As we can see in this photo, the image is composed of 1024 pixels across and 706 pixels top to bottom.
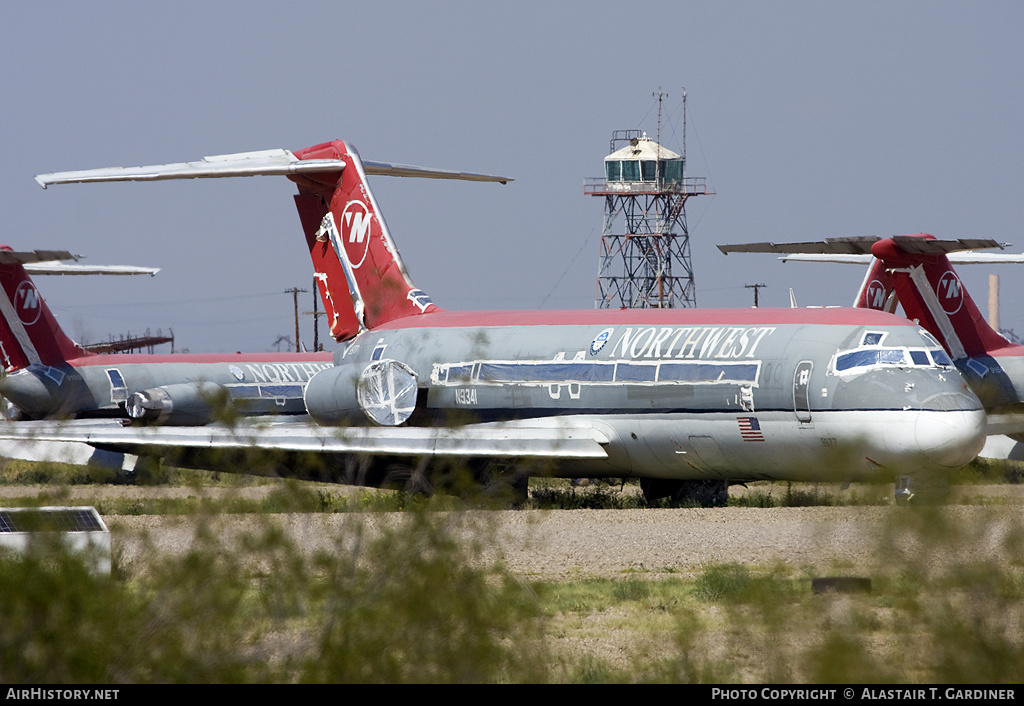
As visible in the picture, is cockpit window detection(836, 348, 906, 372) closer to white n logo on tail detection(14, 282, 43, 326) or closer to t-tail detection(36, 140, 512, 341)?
t-tail detection(36, 140, 512, 341)

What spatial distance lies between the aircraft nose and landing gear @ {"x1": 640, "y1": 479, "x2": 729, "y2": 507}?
5989 mm

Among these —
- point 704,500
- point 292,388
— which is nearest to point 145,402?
point 292,388

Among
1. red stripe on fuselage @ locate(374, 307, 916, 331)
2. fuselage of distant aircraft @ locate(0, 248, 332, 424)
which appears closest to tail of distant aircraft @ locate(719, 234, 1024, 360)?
red stripe on fuselage @ locate(374, 307, 916, 331)

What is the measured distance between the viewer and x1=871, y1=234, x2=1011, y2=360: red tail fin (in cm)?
2945

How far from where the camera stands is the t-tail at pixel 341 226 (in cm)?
2827

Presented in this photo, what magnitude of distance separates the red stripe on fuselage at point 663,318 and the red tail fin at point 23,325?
50.1ft

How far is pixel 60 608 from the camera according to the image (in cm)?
765

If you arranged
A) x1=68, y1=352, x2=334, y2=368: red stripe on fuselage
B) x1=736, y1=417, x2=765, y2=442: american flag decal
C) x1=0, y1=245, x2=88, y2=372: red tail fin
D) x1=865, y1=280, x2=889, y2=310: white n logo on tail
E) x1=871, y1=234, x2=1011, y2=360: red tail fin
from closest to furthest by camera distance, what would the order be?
x1=736, y1=417, x2=765, y2=442: american flag decal < x1=871, y1=234, x2=1011, y2=360: red tail fin < x1=865, y1=280, x2=889, y2=310: white n logo on tail < x1=0, y1=245, x2=88, y2=372: red tail fin < x1=68, y1=352, x2=334, y2=368: red stripe on fuselage

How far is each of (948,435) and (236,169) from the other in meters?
15.6

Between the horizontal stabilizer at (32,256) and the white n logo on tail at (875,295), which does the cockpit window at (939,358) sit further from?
the horizontal stabilizer at (32,256)

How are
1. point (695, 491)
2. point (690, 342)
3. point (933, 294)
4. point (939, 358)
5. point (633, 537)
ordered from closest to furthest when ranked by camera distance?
point (633, 537) < point (939, 358) < point (690, 342) < point (695, 491) < point (933, 294)

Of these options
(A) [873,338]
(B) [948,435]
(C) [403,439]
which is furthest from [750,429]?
(C) [403,439]

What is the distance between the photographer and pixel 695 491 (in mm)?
24656

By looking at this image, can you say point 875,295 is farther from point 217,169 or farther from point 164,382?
point 164,382
